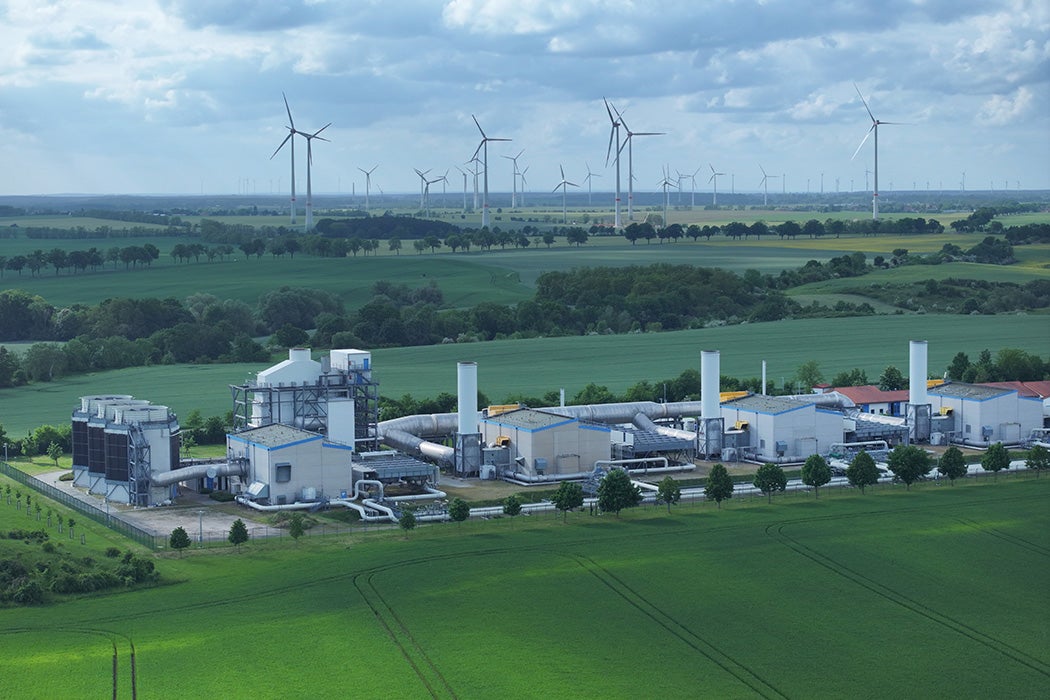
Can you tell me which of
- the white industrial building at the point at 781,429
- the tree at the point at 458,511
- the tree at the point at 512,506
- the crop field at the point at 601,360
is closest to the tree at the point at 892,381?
the crop field at the point at 601,360

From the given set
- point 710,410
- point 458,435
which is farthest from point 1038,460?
point 458,435

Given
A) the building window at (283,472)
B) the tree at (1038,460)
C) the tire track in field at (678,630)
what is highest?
the building window at (283,472)

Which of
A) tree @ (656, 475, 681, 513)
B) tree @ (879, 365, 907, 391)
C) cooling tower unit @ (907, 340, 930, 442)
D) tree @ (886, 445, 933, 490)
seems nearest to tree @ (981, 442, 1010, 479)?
tree @ (886, 445, 933, 490)

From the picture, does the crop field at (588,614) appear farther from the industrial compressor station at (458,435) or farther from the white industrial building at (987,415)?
the white industrial building at (987,415)

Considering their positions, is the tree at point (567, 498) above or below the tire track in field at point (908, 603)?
above

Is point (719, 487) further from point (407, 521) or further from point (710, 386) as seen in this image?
point (407, 521)

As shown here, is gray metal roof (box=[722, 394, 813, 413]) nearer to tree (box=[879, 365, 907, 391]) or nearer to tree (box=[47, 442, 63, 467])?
tree (box=[879, 365, 907, 391])

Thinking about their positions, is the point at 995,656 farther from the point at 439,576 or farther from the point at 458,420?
the point at 458,420
